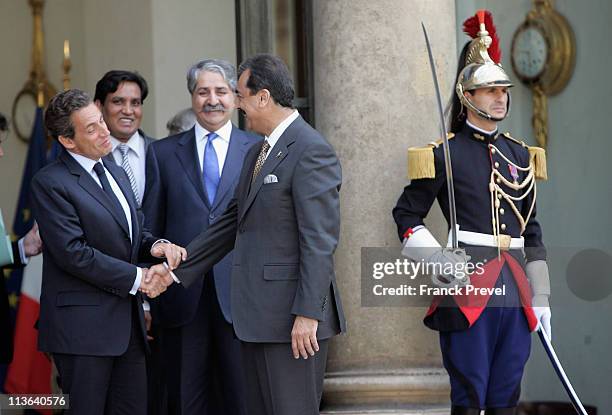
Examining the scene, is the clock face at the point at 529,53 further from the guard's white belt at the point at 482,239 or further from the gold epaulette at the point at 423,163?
the guard's white belt at the point at 482,239

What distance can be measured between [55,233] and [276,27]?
8.13ft

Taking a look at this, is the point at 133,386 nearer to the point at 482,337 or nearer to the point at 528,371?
the point at 482,337

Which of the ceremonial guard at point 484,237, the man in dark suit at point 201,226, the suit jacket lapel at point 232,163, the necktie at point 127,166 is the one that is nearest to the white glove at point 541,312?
the ceremonial guard at point 484,237

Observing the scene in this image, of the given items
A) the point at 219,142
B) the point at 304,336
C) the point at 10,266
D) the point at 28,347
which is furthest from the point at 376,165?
the point at 28,347

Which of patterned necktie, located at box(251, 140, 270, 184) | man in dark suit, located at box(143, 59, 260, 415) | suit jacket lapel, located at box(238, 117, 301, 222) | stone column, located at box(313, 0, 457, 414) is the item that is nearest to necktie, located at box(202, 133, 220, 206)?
man in dark suit, located at box(143, 59, 260, 415)

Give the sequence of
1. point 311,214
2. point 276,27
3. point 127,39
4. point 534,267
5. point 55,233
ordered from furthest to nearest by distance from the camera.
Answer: point 127,39 → point 276,27 → point 534,267 → point 55,233 → point 311,214

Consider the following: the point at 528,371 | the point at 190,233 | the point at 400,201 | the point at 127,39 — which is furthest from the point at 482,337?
the point at 127,39

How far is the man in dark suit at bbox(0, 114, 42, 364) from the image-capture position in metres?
5.79

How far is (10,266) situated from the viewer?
19.4ft

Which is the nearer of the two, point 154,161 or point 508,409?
point 508,409

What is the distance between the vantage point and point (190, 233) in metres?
5.93

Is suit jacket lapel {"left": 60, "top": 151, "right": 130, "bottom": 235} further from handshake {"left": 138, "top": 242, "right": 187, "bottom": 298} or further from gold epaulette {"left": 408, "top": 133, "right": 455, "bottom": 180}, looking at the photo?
gold epaulette {"left": 408, "top": 133, "right": 455, "bottom": 180}

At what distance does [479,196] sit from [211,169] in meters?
1.22

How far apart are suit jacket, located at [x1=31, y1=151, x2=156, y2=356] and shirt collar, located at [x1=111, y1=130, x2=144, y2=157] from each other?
87 cm
